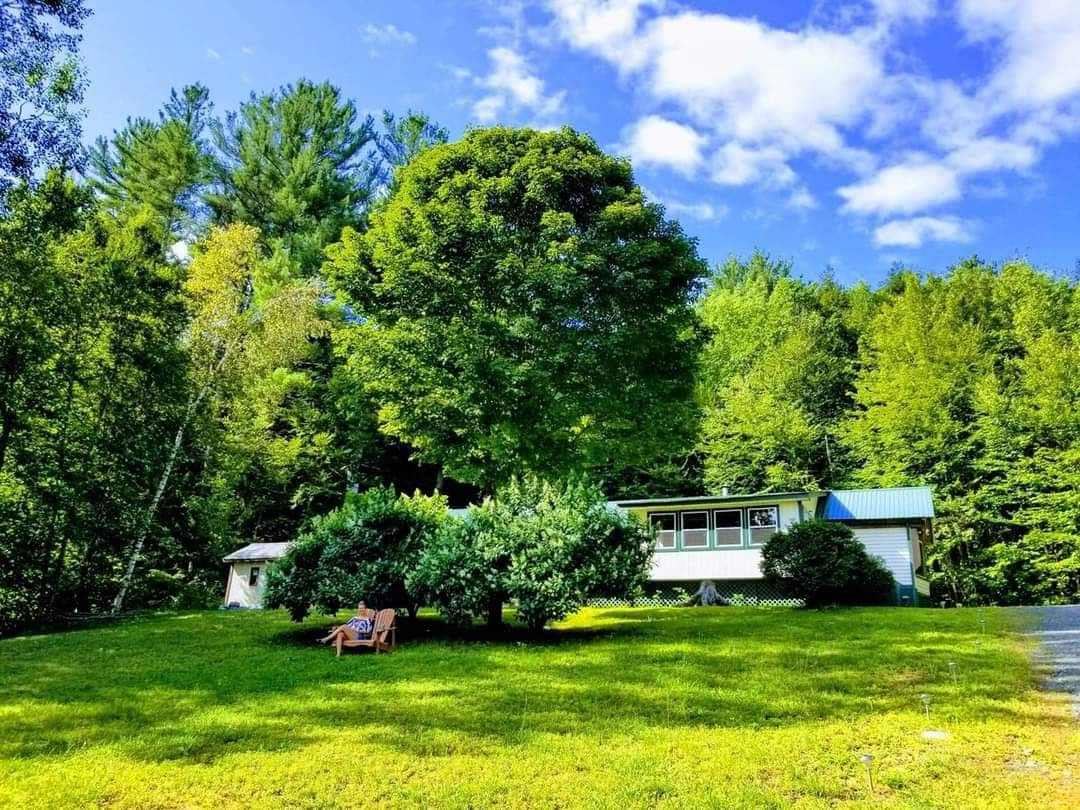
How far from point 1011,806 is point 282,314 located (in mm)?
20709

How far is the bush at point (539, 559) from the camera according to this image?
9469mm

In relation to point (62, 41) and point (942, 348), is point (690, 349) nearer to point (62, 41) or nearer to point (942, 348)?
point (62, 41)

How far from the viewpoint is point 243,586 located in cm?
2141

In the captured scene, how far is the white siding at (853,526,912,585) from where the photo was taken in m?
19.8

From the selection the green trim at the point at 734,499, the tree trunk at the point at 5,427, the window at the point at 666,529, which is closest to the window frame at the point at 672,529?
the window at the point at 666,529

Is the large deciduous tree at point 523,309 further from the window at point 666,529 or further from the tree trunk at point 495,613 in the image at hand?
the window at point 666,529

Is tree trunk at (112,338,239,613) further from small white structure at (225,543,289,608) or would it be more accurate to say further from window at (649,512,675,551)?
window at (649,512,675,551)

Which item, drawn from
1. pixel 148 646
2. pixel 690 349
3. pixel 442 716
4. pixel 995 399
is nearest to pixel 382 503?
pixel 148 646

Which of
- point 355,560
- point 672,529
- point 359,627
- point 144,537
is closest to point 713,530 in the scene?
point 672,529

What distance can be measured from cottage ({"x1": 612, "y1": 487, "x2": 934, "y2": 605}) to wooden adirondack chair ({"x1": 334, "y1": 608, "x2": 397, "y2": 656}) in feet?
37.6

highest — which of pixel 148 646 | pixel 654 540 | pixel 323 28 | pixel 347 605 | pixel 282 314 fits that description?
pixel 323 28

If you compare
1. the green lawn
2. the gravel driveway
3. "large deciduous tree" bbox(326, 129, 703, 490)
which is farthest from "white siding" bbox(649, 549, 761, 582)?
the green lawn

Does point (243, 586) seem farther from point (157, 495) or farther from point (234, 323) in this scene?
point (234, 323)

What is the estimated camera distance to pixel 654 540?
396 inches
